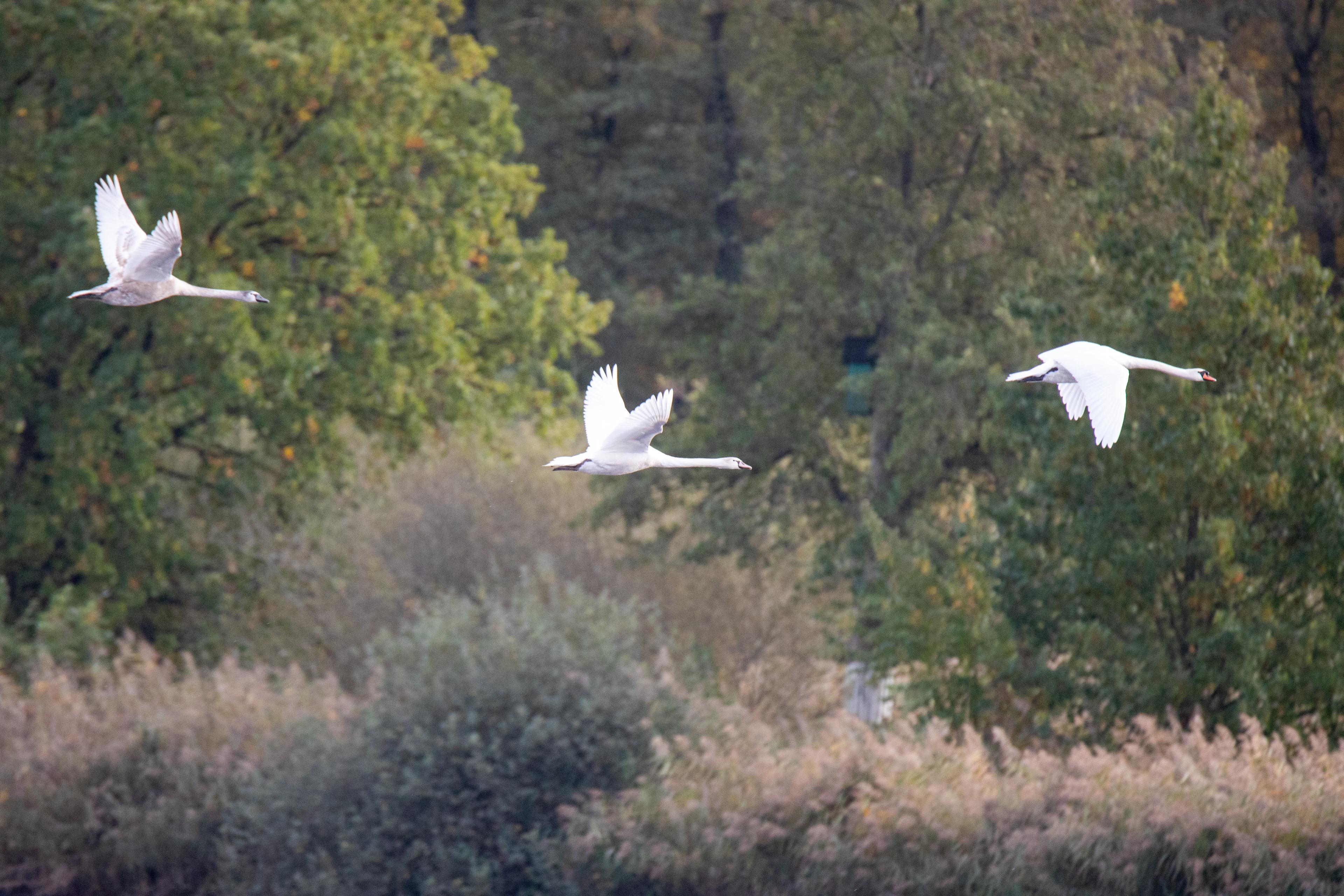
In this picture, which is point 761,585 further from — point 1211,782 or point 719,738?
point 1211,782

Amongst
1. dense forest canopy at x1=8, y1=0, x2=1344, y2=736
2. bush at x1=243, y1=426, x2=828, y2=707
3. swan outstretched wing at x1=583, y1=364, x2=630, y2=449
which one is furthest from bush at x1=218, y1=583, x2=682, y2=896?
swan outstretched wing at x1=583, y1=364, x2=630, y2=449

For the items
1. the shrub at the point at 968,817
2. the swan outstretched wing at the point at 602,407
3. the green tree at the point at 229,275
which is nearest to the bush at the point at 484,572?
the green tree at the point at 229,275

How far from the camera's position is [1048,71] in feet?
48.2

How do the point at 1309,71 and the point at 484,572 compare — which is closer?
the point at 484,572

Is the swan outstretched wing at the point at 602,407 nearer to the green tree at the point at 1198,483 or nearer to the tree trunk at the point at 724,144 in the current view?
the green tree at the point at 1198,483

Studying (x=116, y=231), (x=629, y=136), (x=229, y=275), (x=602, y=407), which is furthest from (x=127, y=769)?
(x=629, y=136)

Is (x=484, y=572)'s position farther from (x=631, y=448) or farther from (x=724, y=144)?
(x=724, y=144)

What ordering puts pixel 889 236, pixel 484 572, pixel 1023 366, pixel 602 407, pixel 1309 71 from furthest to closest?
pixel 1309 71
pixel 484 572
pixel 889 236
pixel 1023 366
pixel 602 407

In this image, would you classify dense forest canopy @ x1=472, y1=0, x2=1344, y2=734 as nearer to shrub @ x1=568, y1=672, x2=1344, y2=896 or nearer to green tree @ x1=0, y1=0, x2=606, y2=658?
shrub @ x1=568, y1=672, x2=1344, y2=896

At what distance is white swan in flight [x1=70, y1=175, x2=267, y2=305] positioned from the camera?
5.68 metres

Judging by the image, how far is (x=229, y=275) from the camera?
13.6 metres

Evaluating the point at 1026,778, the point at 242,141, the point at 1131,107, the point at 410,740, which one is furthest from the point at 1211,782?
the point at 242,141

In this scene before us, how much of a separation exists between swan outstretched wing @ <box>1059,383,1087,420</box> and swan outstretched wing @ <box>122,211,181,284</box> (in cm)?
314

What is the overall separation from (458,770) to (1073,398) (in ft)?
22.7
